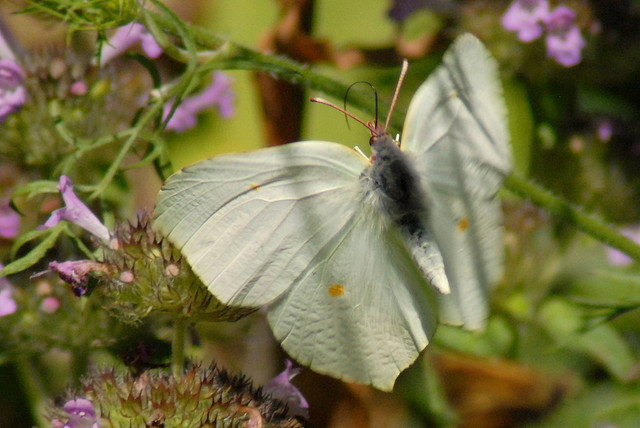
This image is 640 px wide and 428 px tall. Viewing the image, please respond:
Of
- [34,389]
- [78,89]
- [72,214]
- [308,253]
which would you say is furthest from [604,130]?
[34,389]

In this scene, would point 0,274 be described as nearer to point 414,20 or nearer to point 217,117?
point 217,117

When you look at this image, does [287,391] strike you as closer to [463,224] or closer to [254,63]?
[463,224]

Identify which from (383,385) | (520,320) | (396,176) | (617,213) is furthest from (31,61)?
(617,213)

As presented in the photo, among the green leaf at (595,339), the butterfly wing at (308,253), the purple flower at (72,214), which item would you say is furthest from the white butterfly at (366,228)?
the green leaf at (595,339)

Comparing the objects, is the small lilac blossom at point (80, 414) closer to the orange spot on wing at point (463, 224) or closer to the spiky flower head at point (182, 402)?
the spiky flower head at point (182, 402)

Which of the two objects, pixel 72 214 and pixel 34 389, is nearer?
pixel 72 214
